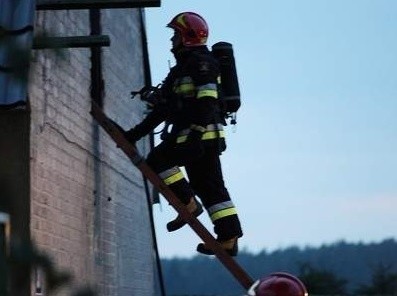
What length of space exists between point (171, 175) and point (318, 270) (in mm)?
4922

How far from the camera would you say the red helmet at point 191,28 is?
271 inches

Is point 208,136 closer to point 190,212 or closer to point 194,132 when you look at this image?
point 194,132

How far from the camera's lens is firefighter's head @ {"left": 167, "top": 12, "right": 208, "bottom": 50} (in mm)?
6887

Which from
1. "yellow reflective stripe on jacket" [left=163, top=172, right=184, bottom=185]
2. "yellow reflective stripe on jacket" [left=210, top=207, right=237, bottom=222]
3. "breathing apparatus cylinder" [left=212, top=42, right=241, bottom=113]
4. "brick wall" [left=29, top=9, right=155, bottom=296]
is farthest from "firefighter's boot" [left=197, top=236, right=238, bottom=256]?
"breathing apparatus cylinder" [left=212, top=42, right=241, bottom=113]

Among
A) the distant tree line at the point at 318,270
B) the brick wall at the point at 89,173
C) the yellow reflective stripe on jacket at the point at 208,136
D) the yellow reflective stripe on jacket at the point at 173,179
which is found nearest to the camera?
the brick wall at the point at 89,173

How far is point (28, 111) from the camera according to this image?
5.99 m

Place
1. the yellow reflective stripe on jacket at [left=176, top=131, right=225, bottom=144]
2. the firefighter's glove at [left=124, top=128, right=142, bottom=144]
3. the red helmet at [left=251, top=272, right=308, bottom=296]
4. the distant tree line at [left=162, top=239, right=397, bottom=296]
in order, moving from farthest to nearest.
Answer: the distant tree line at [left=162, top=239, right=397, bottom=296], the firefighter's glove at [left=124, top=128, right=142, bottom=144], the yellow reflective stripe on jacket at [left=176, top=131, right=225, bottom=144], the red helmet at [left=251, top=272, right=308, bottom=296]

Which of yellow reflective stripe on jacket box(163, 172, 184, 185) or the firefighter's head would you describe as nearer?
the firefighter's head

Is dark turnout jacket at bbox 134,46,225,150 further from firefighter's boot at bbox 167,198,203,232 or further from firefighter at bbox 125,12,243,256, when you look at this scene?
firefighter's boot at bbox 167,198,203,232

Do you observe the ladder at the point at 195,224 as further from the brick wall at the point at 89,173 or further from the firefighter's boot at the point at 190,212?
the brick wall at the point at 89,173

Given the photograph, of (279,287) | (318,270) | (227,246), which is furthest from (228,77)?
(318,270)

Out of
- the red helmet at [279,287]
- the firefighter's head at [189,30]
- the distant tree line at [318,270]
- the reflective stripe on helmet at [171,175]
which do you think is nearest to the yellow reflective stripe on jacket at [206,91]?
the firefighter's head at [189,30]

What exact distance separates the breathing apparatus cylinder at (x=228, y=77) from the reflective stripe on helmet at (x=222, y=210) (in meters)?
0.63

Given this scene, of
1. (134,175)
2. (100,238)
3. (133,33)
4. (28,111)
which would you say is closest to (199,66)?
(28,111)
